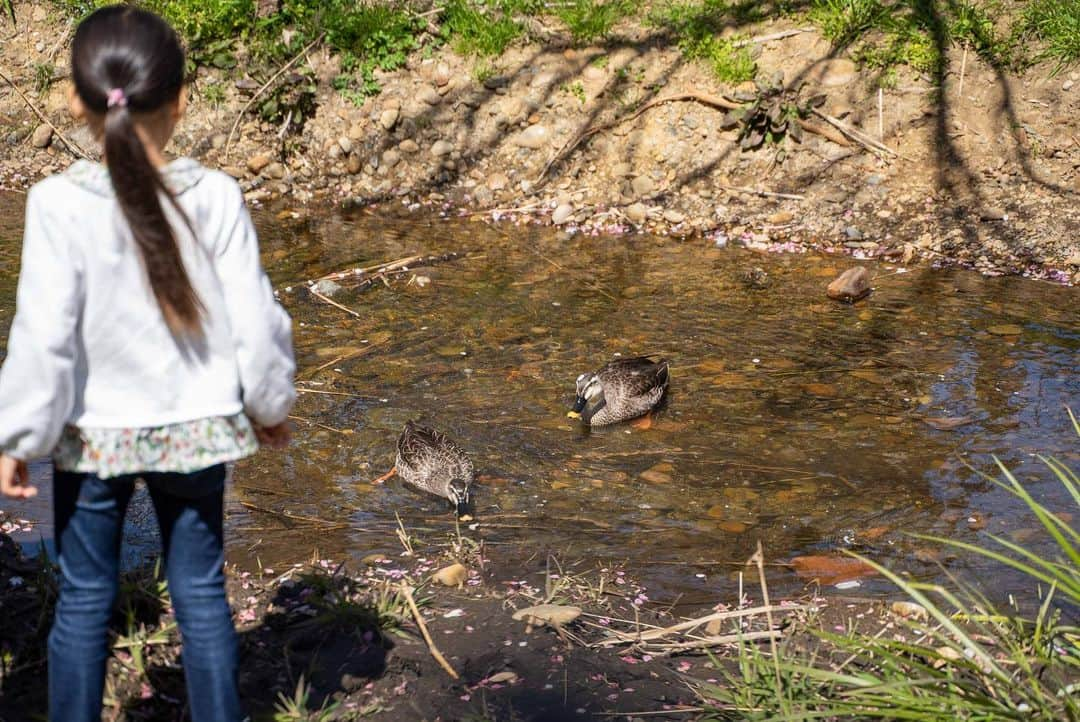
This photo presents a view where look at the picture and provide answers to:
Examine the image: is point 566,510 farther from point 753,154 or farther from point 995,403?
point 753,154

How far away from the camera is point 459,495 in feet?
17.4

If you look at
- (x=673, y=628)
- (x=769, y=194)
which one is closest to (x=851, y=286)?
(x=769, y=194)

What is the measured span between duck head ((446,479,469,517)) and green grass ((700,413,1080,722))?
1.75 metres

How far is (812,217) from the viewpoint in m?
9.80

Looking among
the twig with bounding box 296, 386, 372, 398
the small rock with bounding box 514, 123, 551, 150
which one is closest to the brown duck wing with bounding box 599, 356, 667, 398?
the twig with bounding box 296, 386, 372, 398

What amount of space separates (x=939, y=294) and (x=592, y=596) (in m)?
5.07

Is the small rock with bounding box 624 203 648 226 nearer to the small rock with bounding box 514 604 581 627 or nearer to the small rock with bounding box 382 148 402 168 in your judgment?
the small rock with bounding box 382 148 402 168

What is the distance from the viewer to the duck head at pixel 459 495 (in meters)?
5.27

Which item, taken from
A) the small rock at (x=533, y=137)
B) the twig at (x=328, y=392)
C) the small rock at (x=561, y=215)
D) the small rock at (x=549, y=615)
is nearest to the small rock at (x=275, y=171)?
the small rock at (x=533, y=137)

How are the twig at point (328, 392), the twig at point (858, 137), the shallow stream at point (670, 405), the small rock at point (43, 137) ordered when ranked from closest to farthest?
the shallow stream at point (670, 405)
the twig at point (328, 392)
the twig at point (858, 137)
the small rock at point (43, 137)

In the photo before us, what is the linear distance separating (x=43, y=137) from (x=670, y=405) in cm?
772

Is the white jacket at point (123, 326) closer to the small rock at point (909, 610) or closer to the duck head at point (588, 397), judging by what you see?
the small rock at point (909, 610)

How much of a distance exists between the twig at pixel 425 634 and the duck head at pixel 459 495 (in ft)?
3.56

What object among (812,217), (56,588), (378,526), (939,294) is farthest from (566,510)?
(812,217)
